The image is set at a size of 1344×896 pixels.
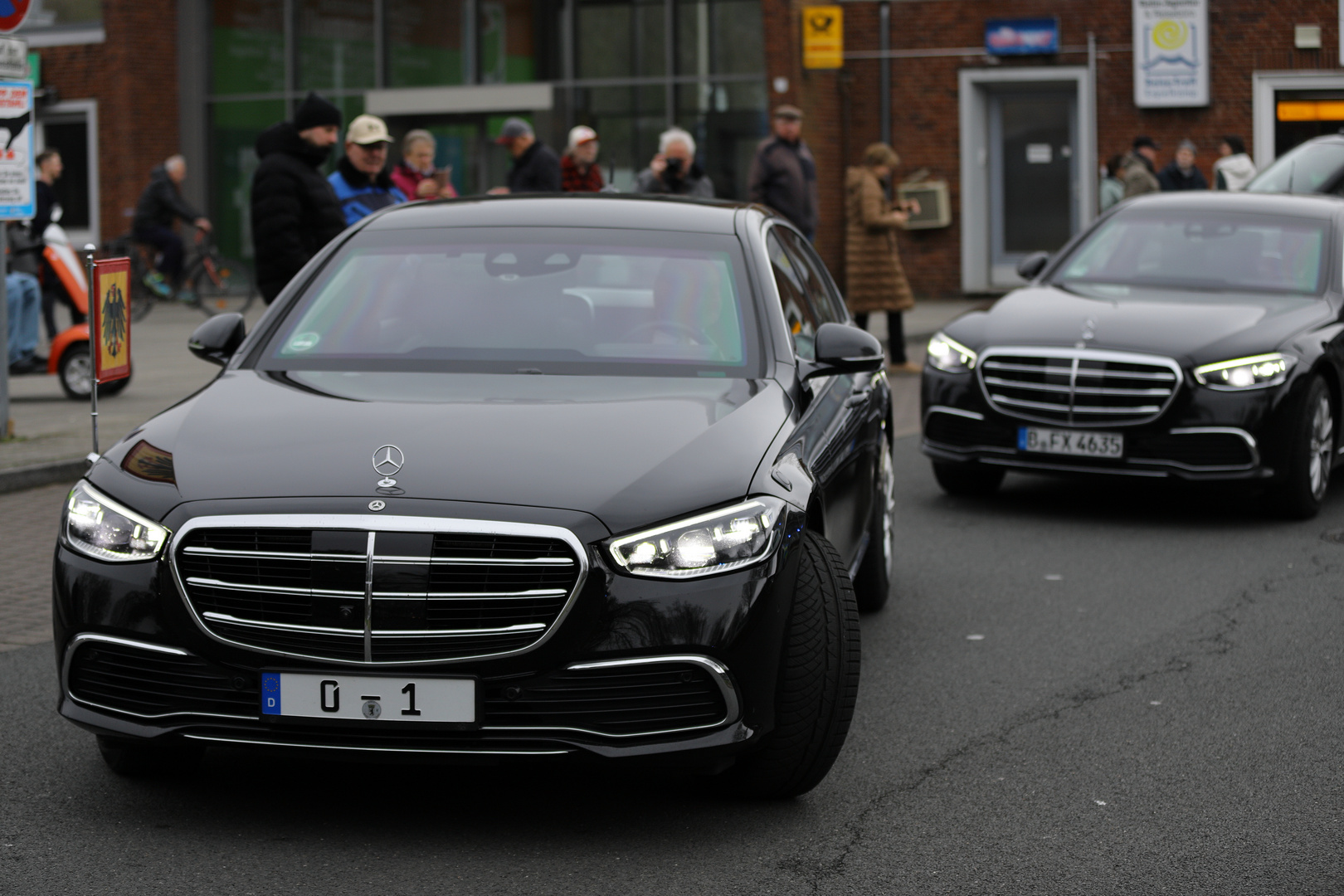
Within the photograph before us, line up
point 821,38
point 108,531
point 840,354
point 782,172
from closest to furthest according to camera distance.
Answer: point 108,531 < point 840,354 < point 782,172 < point 821,38

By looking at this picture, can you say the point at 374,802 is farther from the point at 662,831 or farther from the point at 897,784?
the point at 897,784

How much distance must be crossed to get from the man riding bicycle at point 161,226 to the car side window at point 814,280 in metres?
17.7

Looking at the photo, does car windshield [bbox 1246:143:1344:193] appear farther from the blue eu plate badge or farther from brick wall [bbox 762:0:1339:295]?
the blue eu plate badge

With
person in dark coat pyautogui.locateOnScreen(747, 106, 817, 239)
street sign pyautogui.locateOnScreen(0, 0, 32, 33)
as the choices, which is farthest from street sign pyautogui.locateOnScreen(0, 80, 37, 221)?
person in dark coat pyautogui.locateOnScreen(747, 106, 817, 239)

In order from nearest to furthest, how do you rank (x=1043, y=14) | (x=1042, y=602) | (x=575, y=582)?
(x=575, y=582)
(x=1042, y=602)
(x=1043, y=14)

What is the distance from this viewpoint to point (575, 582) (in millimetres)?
4109

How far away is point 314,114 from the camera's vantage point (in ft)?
32.7

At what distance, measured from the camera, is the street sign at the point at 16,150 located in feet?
35.7

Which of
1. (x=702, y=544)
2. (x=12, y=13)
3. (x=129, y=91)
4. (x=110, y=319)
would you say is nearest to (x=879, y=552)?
(x=702, y=544)

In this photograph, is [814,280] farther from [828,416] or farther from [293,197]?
[293,197]

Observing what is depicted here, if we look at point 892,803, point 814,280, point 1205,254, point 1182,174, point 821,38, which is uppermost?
point 821,38

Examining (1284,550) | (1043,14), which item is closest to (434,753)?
(1284,550)

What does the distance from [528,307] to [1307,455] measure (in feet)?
16.2

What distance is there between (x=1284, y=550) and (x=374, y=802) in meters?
5.15
